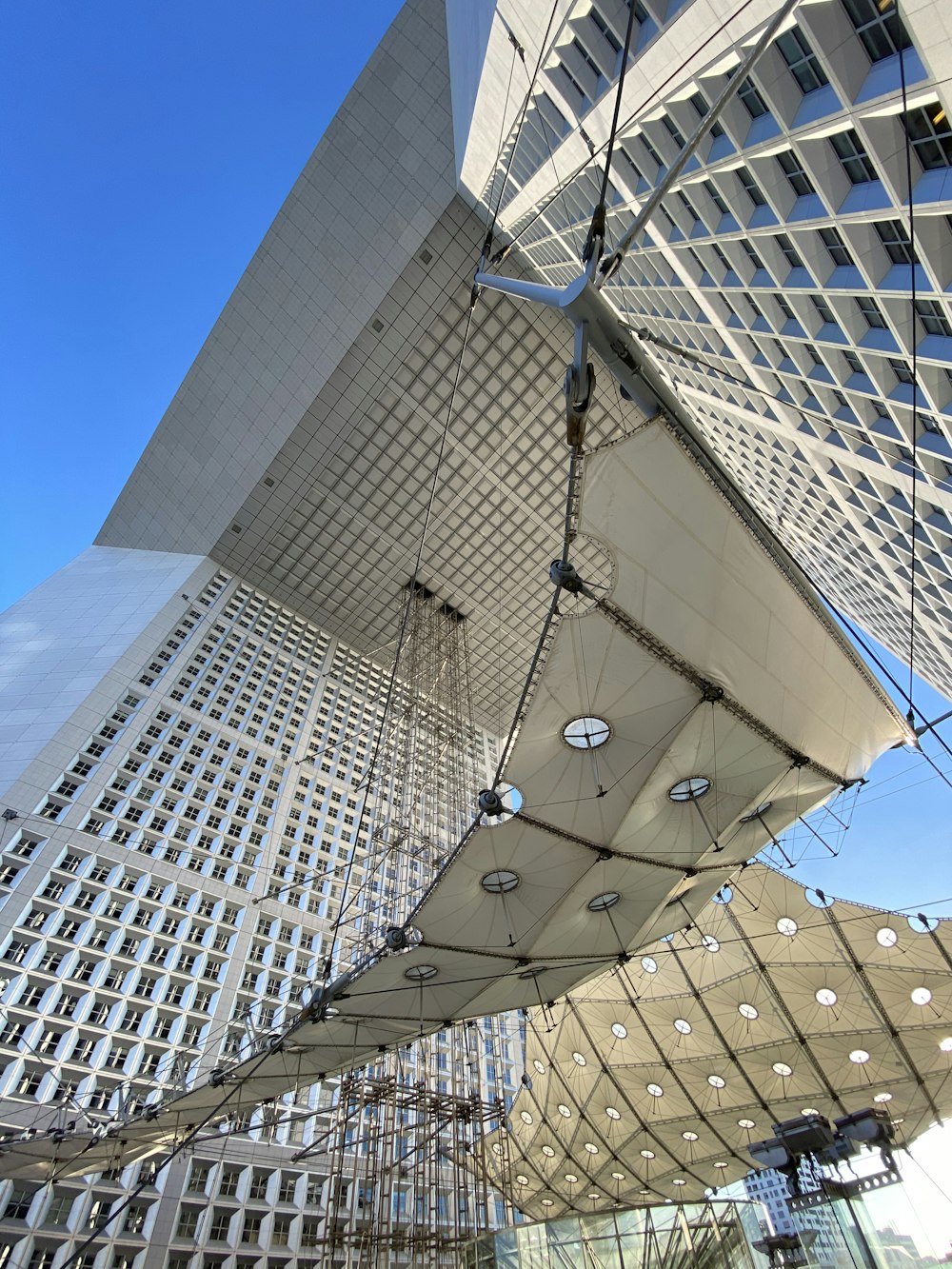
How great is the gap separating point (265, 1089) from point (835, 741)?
1675 cm

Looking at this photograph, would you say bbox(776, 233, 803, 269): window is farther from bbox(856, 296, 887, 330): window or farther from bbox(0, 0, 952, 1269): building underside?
bbox(856, 296, 887, 330): window

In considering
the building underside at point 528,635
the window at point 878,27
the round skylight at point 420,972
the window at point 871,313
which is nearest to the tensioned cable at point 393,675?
the building underside at point 528,635

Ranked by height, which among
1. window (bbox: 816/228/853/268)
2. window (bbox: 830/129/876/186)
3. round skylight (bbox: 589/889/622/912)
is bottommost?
round skylight (bbox: 589/889/622/912)

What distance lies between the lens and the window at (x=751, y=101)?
15.1m

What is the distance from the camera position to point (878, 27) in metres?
12.1

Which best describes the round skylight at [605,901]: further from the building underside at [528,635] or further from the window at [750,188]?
the window at [750,188]

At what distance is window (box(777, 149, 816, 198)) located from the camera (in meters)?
15.3

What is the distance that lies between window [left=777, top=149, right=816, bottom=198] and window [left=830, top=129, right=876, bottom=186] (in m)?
0.91

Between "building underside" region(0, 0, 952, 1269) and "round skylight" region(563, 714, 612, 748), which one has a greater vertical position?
"building underside" region(0, 0, 952, 1269)

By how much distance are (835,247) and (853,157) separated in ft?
6.16

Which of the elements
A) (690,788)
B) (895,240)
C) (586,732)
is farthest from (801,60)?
(690,788)

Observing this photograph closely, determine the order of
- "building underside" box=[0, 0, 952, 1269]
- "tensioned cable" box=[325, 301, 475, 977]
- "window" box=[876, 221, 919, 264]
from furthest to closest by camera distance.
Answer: "tensioned cable" box=[325, 301, 475, 977] → "window" box=[876, 221, 919, 264] → "building underside" box=[0, 0, 952, 1269]

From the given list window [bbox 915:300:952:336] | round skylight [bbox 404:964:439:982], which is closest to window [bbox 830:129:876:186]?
window [bbox 915:300:952:336]

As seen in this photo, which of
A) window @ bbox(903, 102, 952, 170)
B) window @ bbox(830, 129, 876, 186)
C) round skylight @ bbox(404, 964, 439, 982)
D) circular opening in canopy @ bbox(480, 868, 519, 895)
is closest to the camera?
window @ bbox(903, 102, 952, 170)
